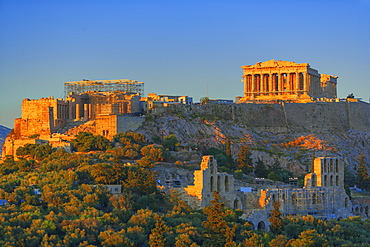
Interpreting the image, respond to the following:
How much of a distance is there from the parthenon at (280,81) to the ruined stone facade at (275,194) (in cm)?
4126

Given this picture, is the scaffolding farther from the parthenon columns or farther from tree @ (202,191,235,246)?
tree @ (202,191,235,246)

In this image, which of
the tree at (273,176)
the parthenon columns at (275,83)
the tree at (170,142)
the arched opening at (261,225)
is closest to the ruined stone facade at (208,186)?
the arched opening at (261,225)

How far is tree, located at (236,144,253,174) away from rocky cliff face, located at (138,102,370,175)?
272 cm

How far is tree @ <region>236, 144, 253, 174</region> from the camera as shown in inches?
3489

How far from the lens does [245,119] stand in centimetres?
10800

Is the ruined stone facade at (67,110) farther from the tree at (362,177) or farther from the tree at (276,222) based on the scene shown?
the tree at (276,222)

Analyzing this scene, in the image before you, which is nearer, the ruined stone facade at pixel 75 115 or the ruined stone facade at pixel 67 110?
the ruined stone facade at pixel 75 115

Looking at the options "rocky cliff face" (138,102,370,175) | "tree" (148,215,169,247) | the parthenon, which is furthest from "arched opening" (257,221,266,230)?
the parthenon

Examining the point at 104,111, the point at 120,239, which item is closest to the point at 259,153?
the point at 104,111

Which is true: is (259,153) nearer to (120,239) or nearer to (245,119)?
(245,119)

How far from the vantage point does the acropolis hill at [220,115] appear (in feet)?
314

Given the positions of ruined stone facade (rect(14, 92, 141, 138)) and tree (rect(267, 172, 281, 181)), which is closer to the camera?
tree (rect(267, 172, 281, 181))

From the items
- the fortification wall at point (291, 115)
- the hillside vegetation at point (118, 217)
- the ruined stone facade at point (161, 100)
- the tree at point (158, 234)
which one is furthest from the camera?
the fortification wall at point (291, 115)

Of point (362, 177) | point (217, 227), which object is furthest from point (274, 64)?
point (217, 227)
